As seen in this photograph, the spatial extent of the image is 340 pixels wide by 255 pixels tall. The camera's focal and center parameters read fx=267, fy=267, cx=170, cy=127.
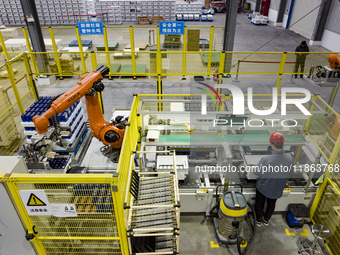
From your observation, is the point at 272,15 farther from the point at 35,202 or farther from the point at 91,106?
the point at 35,202

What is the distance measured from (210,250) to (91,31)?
414 inches

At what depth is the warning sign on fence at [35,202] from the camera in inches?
125

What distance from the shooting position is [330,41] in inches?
667

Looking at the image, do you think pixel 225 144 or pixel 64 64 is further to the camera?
pixel 64 64

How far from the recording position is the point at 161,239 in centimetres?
442

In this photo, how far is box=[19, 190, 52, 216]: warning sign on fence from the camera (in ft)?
10.4

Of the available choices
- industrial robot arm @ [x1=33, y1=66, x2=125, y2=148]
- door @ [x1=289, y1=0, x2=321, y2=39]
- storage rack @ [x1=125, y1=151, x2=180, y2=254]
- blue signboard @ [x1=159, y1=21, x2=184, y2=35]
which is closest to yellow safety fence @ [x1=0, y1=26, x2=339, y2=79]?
blue signboard @ [x1=159, y1=21, x2=184, y2=35]

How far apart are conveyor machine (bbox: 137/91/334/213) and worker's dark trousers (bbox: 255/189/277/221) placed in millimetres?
199

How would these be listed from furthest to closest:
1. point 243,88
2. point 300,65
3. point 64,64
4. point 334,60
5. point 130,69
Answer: point 64,64 < point 130,69 < point 243,88 < point 300,65 < point 334,60

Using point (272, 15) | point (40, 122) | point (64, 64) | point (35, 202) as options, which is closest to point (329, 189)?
point (35, 202)

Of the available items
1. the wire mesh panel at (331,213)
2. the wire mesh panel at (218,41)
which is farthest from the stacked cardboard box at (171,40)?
the wire mesh panel at (331,213)

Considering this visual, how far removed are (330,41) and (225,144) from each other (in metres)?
15.9

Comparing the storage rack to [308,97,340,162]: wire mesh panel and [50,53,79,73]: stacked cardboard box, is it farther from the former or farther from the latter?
[50,53,79,73]: stacked cardboard box

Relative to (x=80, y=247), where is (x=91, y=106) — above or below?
above
